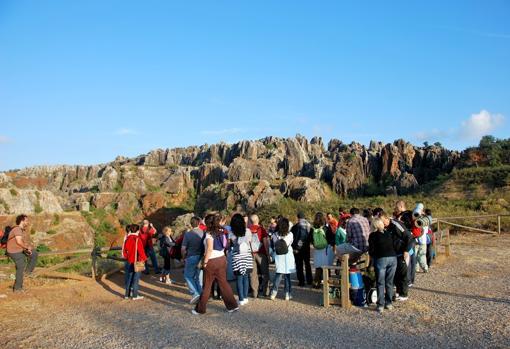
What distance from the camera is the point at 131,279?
9930mm

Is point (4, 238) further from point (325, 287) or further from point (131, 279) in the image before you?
point (325, 287)

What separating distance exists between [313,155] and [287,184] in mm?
26443

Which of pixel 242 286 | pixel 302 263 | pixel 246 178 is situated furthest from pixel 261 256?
pixel 246 178

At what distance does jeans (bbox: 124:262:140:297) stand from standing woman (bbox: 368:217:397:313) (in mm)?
5103

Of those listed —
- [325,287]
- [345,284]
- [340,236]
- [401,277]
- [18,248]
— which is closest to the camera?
[345,284]

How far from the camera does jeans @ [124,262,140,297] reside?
9680 mm

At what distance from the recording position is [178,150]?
92312mm

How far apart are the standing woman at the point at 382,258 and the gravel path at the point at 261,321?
13.8 inches

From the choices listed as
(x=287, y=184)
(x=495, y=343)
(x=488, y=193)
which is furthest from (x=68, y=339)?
(x=287, y=184)

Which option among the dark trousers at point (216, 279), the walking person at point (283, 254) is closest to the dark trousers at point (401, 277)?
the walking person at point (283, 254)

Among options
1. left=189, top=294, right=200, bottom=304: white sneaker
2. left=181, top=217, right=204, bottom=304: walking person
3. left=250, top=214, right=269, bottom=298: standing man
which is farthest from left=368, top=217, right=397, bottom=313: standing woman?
left=189, top=294, right=200, bottom=304: white sneaker

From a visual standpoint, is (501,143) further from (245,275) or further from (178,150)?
(178,150)

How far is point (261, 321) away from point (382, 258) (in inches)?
94.5

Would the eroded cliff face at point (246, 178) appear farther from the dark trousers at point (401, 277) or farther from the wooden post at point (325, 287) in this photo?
the wooden post at point (325, 287)
